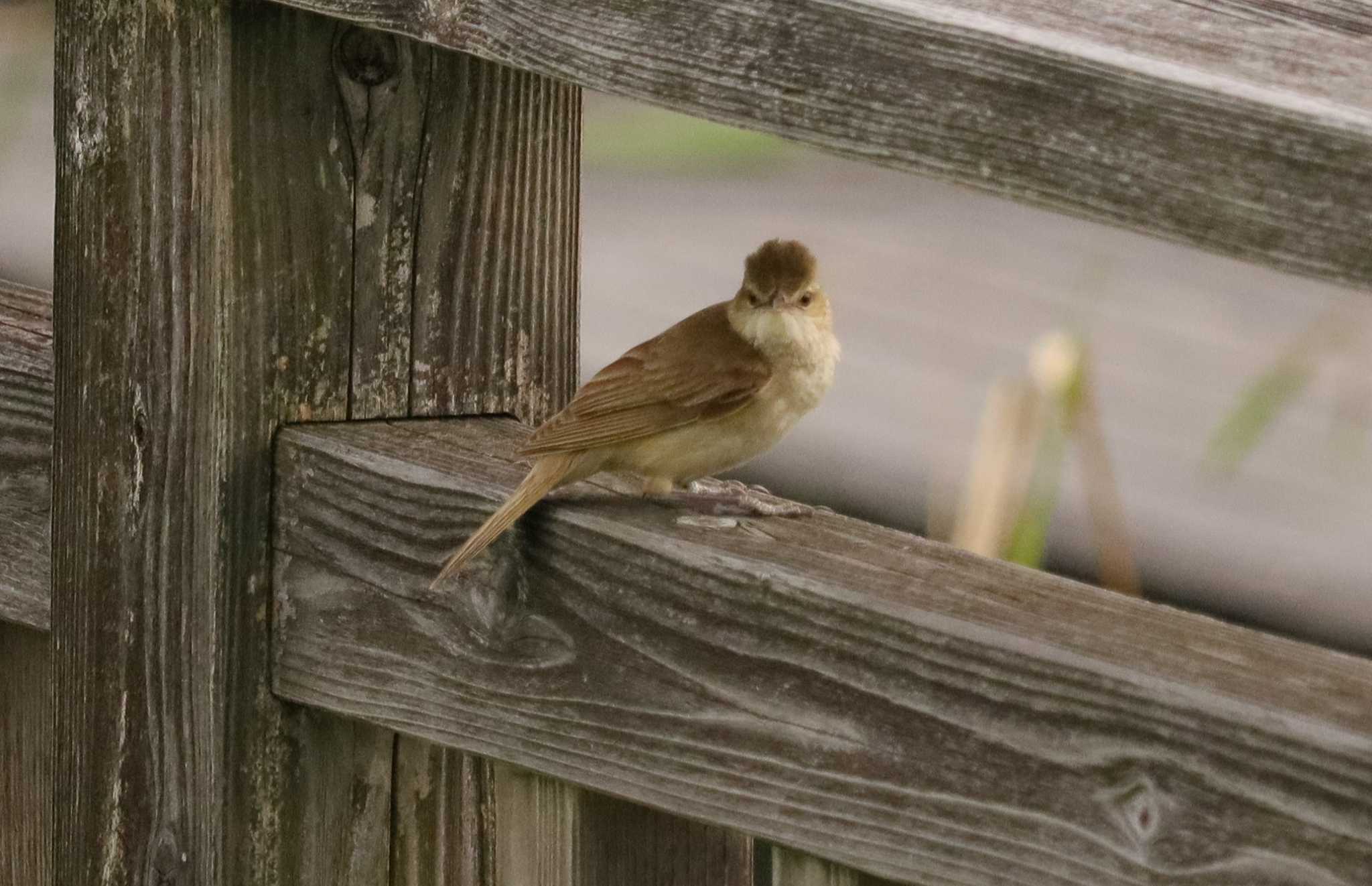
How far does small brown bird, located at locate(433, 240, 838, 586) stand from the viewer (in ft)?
9.59

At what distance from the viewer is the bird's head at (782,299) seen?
3443mm

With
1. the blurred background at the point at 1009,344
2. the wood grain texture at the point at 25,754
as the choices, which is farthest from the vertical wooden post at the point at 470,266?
the blurred background at the point at 1009,344

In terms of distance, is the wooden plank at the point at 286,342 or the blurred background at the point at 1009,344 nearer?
the wooden plank at the point at 286,342

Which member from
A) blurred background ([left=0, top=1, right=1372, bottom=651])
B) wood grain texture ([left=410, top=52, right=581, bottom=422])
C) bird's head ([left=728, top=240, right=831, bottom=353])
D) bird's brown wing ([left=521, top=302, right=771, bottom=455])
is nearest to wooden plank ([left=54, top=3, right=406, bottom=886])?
wood grain texture ([left=410, top=52, right=581, bottom=422])

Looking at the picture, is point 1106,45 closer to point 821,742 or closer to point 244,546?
point 821,742

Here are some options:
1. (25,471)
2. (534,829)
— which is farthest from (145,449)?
(534,829)

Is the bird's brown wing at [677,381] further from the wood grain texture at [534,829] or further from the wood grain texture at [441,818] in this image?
the wood grain texture at [534,829]

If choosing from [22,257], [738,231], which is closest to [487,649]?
[22,257]

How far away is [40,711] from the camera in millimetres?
3000

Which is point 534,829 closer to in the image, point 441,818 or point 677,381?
point 441,818

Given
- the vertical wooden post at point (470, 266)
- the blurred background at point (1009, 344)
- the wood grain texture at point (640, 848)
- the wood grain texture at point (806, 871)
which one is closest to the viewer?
the wood grain texture at point (806, 871)

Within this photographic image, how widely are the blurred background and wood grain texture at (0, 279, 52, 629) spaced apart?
1.71m

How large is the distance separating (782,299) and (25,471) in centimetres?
129

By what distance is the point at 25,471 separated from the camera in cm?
281
